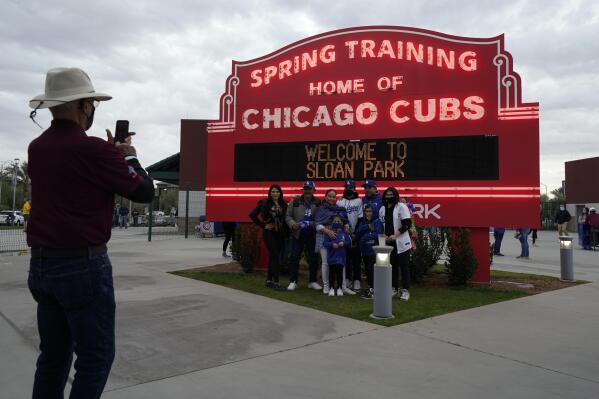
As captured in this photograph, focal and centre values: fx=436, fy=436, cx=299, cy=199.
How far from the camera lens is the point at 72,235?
2049 millimetres

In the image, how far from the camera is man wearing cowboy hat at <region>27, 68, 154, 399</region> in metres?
2.05

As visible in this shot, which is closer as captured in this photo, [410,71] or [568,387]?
[568,387]

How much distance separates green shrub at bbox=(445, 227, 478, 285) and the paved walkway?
51.3 inches

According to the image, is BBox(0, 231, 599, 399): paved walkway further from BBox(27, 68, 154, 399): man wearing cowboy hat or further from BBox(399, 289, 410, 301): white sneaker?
BBox(27, 68, 154, 399): man wearing cowboy hat

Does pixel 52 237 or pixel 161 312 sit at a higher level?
pixel 52 237

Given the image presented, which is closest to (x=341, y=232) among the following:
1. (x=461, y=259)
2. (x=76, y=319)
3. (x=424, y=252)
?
(x=424, y=252)

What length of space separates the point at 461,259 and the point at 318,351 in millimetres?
4632

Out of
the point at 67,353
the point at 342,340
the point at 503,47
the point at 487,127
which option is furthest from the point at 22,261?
the point at 503,47

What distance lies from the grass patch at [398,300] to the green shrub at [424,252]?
324 mm

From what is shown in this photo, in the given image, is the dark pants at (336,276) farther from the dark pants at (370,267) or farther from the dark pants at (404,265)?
the dark pants at (404,265)

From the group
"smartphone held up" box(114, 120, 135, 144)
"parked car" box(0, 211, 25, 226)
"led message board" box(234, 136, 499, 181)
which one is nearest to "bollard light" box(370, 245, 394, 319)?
"led message board" box(234, 136, 499, 181)

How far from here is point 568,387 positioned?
3.41 meters

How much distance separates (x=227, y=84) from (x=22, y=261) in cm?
658

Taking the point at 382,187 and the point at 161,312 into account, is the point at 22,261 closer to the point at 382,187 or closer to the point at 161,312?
the point at 161,312
